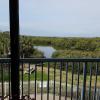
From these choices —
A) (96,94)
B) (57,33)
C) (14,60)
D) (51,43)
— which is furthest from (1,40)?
(14,60)

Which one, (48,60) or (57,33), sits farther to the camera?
(57,33)

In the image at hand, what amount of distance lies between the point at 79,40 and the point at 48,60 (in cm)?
2922

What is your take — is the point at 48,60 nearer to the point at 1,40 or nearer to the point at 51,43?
the point at 1,40

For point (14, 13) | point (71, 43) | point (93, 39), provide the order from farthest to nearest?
point (71, 43) < point (93, 39) < point (14, 13)

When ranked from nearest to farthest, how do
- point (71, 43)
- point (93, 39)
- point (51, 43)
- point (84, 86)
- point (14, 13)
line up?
point (14, 13), point (84, 86), point (93, 39), point (71, 43), point (51, 43)

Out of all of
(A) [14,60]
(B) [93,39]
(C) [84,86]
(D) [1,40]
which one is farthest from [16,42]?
(B) [93,39]

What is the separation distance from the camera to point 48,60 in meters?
3.83

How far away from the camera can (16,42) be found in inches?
85.6

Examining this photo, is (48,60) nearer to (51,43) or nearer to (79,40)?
(79,40)

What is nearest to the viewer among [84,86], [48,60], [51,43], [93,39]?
[48,60]

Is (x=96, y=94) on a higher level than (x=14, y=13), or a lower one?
lower

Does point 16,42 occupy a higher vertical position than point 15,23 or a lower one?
lower

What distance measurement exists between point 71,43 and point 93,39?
126 inches

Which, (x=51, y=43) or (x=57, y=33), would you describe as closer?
(x=57, y=33)
